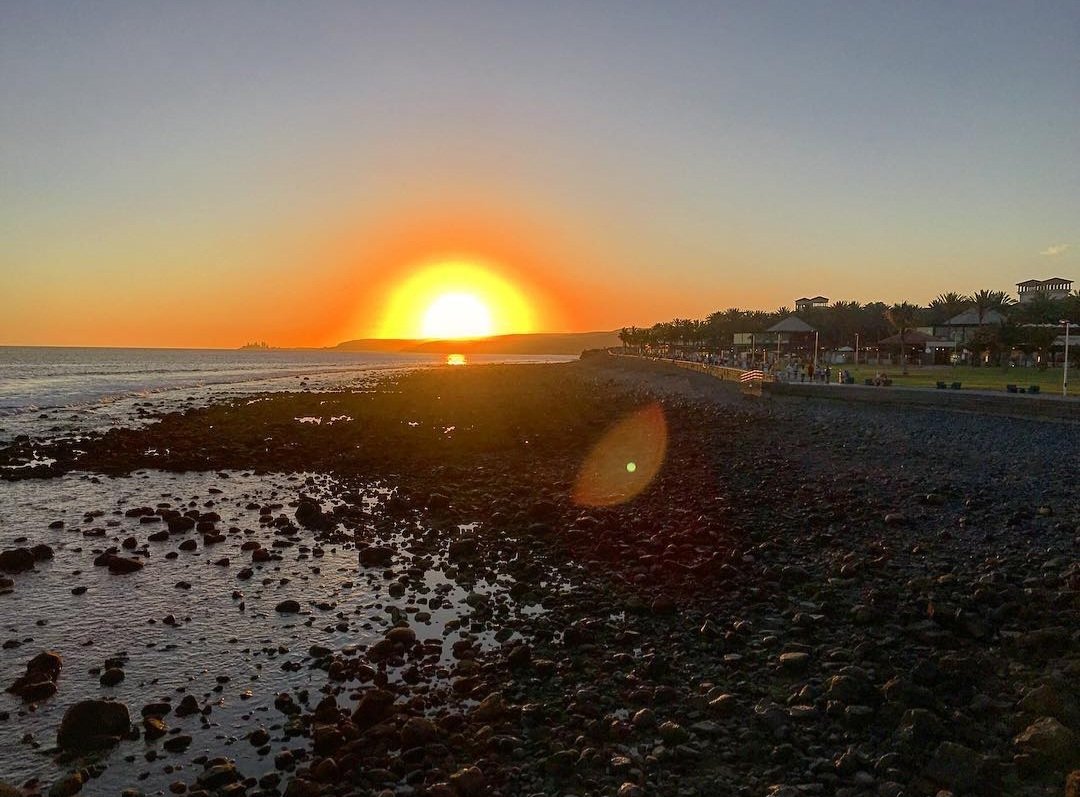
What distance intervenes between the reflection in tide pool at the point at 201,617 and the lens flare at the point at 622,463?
19.1 feet

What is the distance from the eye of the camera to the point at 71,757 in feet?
23.4

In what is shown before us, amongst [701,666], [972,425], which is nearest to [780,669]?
[701,666]

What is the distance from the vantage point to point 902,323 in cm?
6806

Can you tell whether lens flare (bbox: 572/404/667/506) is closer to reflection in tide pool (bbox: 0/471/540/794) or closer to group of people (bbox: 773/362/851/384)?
reflection in tide pool (bbox: 0/471/540/794)

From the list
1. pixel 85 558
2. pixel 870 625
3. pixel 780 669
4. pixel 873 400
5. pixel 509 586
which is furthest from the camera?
pixel 873 400

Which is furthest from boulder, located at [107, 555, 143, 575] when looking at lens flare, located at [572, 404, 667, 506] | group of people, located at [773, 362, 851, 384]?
group of people, located at [773, 362, 851, 384]

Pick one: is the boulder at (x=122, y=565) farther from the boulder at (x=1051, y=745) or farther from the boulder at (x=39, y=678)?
the boulder at (x=1051, y=745)

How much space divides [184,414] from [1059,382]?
6228 cm

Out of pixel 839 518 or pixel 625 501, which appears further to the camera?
pixel 625 501

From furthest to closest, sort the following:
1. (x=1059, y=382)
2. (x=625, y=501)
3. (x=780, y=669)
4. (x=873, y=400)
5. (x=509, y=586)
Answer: (x=1059, y=382)
(x=873, y=400)
(x=625, y=501)
(x=509, y=586)
(x=780, y=669)

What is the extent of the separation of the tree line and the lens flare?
4555 cm

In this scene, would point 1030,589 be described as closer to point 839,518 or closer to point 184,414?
point 839,518

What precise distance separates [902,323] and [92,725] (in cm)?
7554

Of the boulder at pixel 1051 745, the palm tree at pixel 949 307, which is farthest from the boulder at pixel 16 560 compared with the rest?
the palm tree at pixel 949 307
